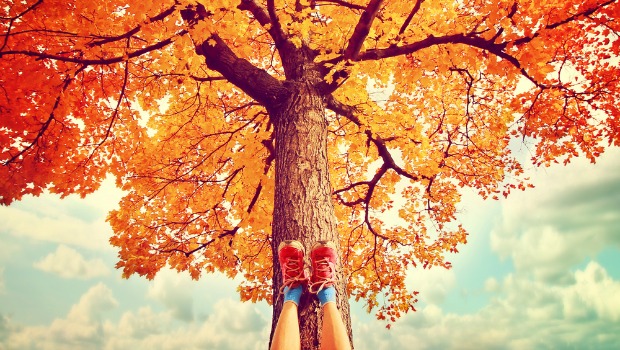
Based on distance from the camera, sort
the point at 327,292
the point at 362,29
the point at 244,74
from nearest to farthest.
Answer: the point at 327,292
the point at 362,29
the point at 244,74

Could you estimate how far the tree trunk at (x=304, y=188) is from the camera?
2.58 m

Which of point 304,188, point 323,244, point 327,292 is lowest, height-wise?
point 327,292

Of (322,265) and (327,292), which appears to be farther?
(322,265)

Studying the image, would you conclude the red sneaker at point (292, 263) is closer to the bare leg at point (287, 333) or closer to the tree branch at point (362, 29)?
the bare leg at point (287, 333)

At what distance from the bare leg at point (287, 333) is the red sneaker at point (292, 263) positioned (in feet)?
0.74

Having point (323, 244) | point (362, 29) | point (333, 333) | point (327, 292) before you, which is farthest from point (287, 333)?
point (362, 29)

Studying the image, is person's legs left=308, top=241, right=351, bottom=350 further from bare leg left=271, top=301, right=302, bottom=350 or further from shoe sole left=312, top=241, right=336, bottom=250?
bare leg left=271, top=301, right=302, bottom=350

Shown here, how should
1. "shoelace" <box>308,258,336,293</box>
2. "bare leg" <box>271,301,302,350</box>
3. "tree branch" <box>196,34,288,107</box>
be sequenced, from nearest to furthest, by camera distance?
"bare leg" <box>271,301,302,350</box> < "shoelace" <box>308,258,336,293</box> < "tree branch" <box>196,34,288,107</box>

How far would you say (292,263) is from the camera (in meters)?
2.55

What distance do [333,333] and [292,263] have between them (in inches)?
23.7

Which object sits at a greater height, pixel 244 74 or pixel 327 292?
pixel 244 74

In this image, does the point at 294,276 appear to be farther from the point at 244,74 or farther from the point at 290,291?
the point at 244,74

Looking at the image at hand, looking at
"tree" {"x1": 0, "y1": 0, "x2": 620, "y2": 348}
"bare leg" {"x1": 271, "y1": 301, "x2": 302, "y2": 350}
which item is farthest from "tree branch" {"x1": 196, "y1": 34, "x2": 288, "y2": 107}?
"bare leg" {"x1": 271, "y1": 301, "x2": 302, "y2": 350}

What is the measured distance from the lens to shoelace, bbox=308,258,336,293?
8.07ft
